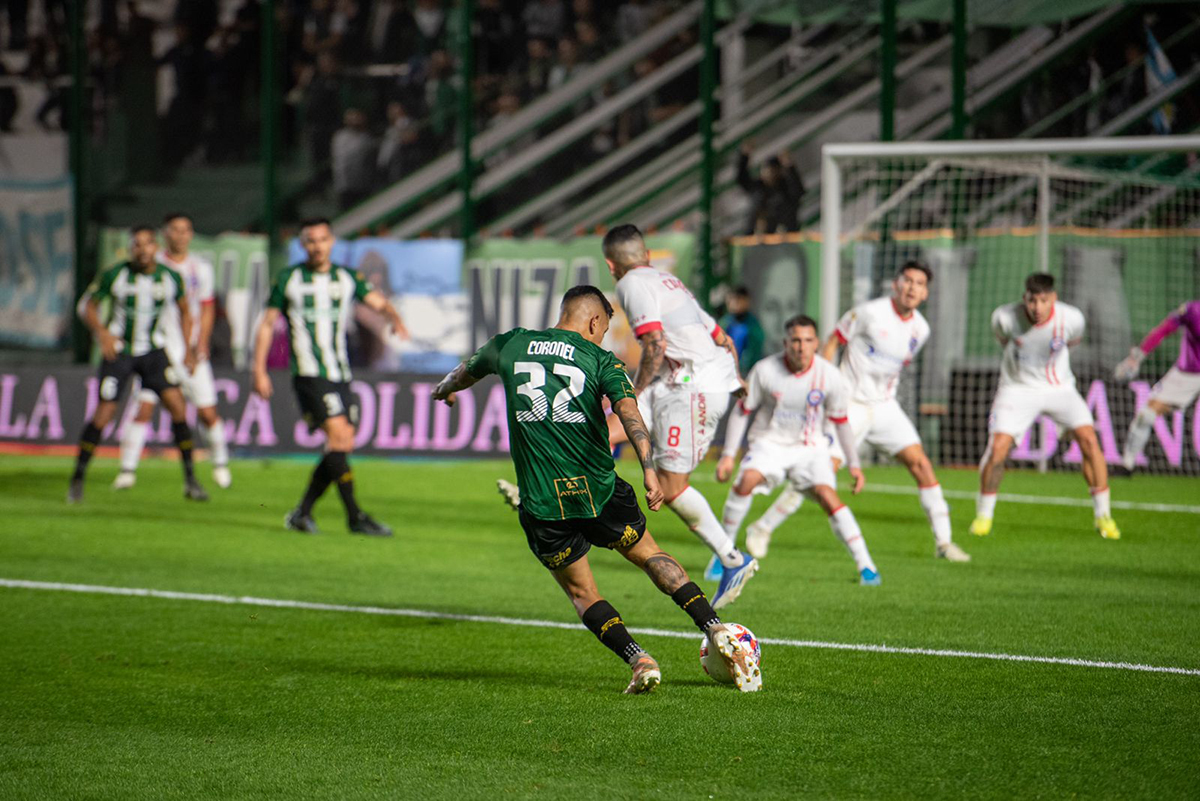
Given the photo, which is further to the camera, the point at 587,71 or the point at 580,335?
the point at 587,71

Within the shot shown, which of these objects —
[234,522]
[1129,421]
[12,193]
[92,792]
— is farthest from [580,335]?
[12,193]

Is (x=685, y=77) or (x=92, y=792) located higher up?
(x=685, y=77)

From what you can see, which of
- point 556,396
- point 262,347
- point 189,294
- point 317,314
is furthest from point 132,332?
point 556,396

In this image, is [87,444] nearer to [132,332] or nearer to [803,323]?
[132,332]

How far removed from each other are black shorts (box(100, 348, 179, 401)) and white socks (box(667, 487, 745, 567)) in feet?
21.6

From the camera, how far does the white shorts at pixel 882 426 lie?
35.0 ft

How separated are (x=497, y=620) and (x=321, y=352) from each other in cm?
395

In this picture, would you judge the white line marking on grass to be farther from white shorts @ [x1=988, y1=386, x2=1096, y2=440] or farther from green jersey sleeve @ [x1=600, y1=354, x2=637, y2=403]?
green jersey sleeve @ [x1=600, y1=354, x2=637, y2=403]

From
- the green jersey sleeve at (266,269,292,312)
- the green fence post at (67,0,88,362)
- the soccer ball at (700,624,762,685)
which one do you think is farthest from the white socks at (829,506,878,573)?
the green fence post at (67,0,88,362)

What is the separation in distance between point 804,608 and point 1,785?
458 cm

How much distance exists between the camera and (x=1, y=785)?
16.8 ft

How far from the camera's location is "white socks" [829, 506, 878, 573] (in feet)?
30.9

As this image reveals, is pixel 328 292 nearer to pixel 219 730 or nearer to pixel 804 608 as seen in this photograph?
pixel 804 608

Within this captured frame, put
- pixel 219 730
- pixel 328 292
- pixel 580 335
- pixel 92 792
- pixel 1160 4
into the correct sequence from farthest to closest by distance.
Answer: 1. pixel 1160 4
2. pixel 328 292
3. pixel 580 335
4. pixel 219 730
5. pixel 92 792
